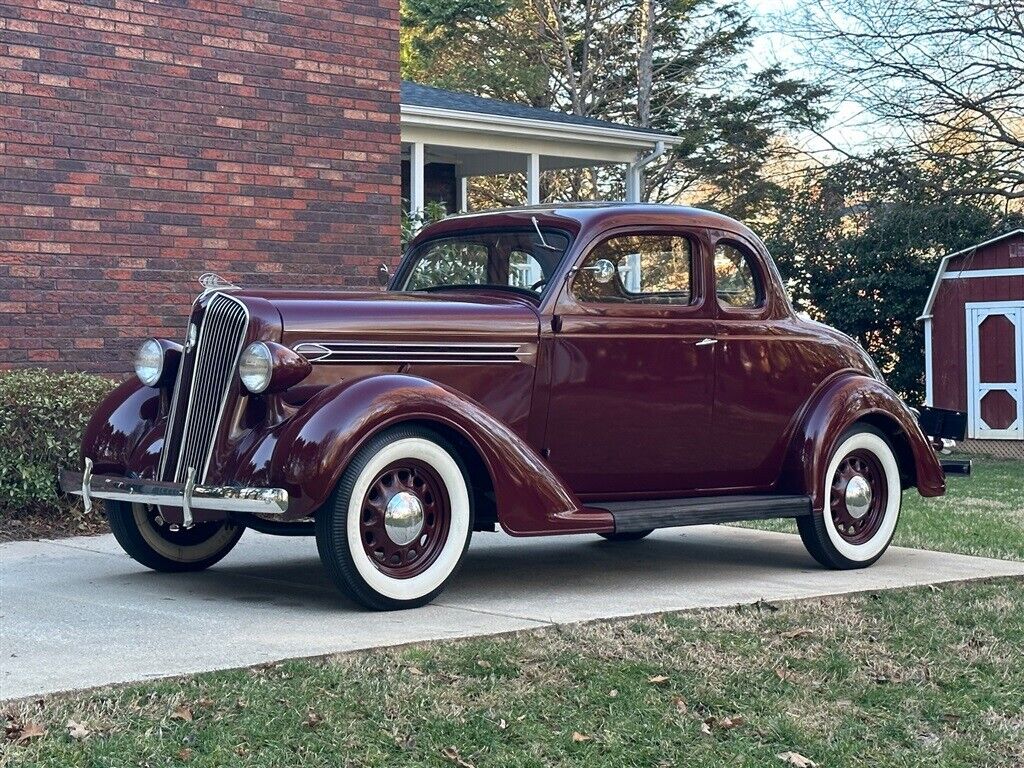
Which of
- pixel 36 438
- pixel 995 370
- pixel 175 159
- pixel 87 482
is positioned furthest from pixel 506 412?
pixel 995 370

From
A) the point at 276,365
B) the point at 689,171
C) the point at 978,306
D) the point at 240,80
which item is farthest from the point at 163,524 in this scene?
the point at 689,171

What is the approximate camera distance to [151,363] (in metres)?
6.74

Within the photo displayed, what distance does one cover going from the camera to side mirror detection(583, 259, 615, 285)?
710cm

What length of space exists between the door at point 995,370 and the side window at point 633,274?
37.4 feet

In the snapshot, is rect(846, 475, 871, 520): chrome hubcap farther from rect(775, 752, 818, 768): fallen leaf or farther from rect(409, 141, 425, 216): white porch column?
rect(409, 141, 425, 216): white porch column

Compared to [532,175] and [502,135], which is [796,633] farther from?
[532,175]

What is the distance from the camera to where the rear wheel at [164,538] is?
23.0ft

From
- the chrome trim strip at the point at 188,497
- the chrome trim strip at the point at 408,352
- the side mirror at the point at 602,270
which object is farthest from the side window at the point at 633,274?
the chrome trim strip at the point at 188,497

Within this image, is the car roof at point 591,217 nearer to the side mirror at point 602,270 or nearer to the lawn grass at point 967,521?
the side mirror at point 602,270

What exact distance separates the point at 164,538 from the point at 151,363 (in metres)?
0.94

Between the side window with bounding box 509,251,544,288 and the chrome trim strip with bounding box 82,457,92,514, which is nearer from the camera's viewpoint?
the chrome trim strip with bounding box 82,457,92,514

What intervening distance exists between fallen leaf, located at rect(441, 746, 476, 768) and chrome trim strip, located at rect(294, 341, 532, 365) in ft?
7.80

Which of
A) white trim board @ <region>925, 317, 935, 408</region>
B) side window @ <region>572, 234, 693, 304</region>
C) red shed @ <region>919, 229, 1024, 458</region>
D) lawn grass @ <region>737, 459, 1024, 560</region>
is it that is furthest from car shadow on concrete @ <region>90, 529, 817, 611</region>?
white trim board @ <region>925, 317, 935, 408</region>

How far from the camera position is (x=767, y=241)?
2131cm
